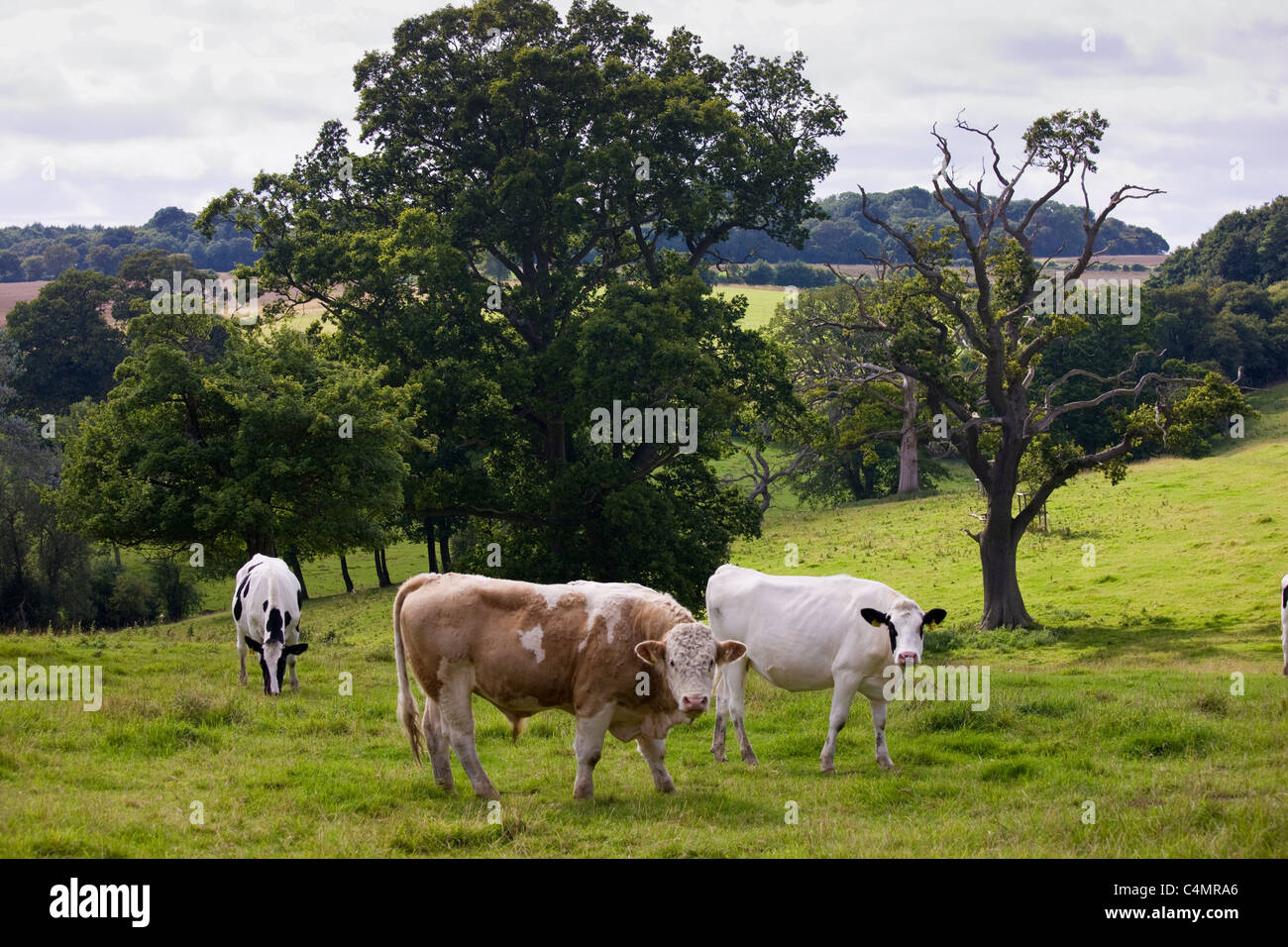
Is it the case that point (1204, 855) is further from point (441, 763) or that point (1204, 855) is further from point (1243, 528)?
point (1243, 528)

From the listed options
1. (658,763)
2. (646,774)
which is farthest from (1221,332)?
(658,763)

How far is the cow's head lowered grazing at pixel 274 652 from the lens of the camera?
17.0 metres

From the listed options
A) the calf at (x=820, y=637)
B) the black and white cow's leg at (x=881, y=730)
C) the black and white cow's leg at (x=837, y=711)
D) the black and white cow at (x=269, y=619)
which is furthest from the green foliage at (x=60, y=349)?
the black and white cow's leg at (x=881, y=730)

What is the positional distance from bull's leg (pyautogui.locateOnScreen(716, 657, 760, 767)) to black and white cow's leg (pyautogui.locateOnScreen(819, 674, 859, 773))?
829 mm

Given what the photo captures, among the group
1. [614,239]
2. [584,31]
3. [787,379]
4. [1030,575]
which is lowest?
[1030,575]

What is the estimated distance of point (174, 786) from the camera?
11008 mm

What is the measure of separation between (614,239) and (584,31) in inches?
240

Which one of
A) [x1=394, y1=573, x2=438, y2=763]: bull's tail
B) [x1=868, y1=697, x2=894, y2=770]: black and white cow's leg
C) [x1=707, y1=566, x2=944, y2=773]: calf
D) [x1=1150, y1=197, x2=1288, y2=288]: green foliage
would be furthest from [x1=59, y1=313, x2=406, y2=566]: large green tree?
[x1=1150, y1=197, x2=1288, y2=288]: green foliage

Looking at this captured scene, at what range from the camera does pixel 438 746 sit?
11.1 meters

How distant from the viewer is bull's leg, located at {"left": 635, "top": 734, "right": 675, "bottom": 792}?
36.3ft

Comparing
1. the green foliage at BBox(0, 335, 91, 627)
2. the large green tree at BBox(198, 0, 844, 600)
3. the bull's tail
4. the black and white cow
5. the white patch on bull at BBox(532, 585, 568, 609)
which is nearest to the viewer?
the white patch on bull at BBox(532, 585, 568, 609)

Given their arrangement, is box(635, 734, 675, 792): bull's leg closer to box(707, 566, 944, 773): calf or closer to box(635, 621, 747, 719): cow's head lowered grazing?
box(635, 621, 747, 719): cow's head lowered grazing

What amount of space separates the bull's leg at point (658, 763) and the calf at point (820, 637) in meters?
1.95
